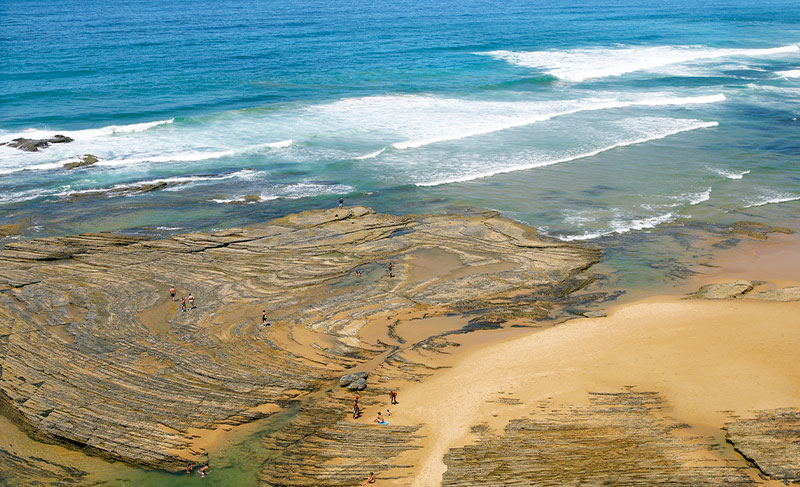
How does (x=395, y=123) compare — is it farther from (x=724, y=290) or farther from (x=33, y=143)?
(x=724, y=290)

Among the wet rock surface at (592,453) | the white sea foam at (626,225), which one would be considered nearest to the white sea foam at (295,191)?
the white sea foam at (626,225)

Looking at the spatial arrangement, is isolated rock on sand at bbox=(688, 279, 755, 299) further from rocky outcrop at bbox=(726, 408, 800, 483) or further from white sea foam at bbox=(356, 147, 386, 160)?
white sea foam at bbox=(356, 147, 386, 160)

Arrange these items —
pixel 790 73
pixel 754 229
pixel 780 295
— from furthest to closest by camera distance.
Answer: pixel 790 73 < pixel 754 229 < pixel 780 295

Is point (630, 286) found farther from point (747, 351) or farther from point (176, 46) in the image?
point (176, 46)

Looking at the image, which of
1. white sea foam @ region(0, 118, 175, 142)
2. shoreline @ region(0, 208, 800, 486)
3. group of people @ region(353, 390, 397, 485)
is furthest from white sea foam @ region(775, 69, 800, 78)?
group of people @ region(353, 390, 397, 485)

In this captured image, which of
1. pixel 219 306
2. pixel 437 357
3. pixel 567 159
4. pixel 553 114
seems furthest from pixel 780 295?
pixel 553 114

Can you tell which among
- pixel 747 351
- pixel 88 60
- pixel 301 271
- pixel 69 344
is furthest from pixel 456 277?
pixel 88 60
